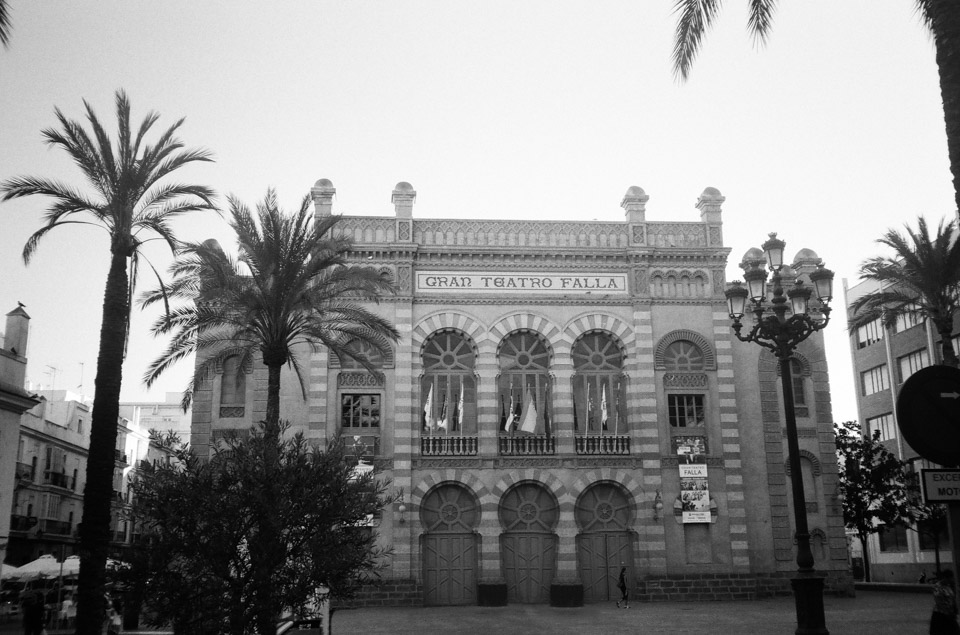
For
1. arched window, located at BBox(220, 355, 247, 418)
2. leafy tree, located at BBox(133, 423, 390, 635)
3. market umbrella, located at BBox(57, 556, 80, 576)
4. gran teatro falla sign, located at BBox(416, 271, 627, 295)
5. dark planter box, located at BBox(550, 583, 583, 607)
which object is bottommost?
dark planter box, located at BBox(550, 583, 583, 607)

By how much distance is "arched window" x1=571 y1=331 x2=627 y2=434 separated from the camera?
32.7 meters

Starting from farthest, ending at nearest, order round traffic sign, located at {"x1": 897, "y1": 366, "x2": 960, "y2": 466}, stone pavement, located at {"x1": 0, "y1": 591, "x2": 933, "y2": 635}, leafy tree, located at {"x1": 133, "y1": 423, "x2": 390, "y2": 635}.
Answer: stone pavement, located at {"x1": 0, "y1": 591, "x2": 933, "y2": 635}
leafy tree, located at {"x1": 133, "y1": 423, "x2": 390, "y2": 635}
round traffic sign, located at {"x1": 897, "y1": 366, "x2": 960, "y2": 466}

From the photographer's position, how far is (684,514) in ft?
104

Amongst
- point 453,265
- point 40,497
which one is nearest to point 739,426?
point 453,265

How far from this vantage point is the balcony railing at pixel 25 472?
44938mm

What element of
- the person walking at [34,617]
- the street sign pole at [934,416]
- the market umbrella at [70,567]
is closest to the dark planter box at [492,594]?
the market umbrella at [70,567]

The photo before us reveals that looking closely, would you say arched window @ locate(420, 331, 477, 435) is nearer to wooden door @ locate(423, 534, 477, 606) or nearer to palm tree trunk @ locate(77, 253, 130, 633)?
wooden door @ locate(423, 534, 477, 606)

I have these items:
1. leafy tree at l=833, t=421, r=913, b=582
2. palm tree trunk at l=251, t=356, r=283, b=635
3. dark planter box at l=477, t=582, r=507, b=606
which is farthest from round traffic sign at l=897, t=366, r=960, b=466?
leafy tree at l=833, t=421, r=913, b=582

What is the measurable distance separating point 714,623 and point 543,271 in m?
14.2

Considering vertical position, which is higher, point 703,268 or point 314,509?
point 703,268

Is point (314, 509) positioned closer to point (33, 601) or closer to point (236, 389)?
point (33, 601)

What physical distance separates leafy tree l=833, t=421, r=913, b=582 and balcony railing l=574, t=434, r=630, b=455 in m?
11.7

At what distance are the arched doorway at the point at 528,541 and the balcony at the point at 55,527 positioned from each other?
2788cm

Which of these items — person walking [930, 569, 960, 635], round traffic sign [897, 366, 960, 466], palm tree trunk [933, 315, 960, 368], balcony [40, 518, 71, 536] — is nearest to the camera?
round traffic sign [897, 366, 960, 466]
